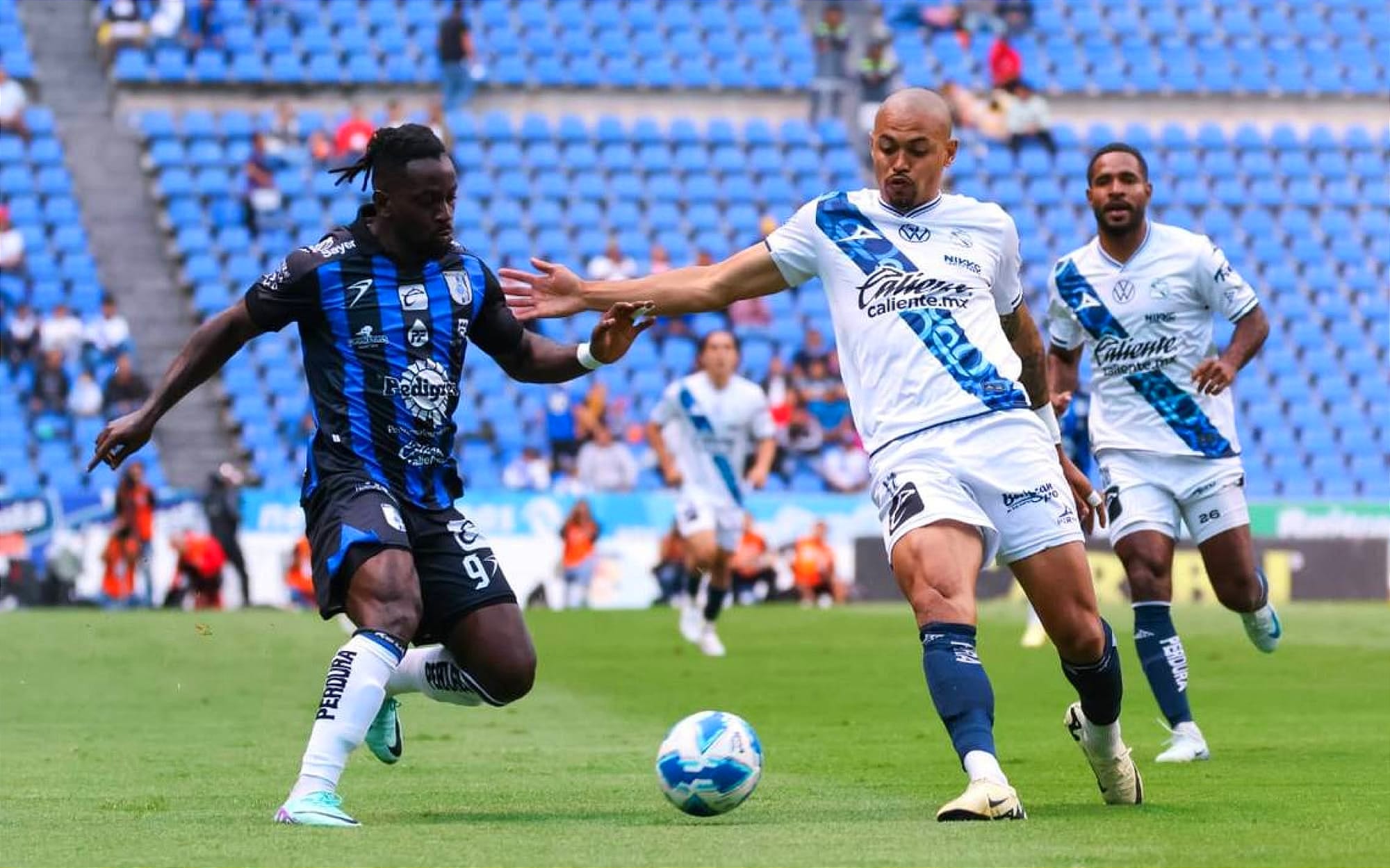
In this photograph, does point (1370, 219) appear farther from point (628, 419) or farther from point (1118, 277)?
point (1118, 277)

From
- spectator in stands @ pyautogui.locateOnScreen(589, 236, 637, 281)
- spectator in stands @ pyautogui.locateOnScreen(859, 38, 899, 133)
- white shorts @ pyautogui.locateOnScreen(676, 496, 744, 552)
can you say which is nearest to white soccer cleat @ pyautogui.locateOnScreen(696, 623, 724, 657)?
white shorts @ pyautogui.locateOnScreen(676, 496, 744, 552)

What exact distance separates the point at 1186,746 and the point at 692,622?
882 centimetres

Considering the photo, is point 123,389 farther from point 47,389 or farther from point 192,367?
point 192,367

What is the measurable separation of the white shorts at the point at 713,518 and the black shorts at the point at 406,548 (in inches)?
421

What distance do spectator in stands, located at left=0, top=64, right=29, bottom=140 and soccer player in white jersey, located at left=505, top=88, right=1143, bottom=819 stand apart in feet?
76.8

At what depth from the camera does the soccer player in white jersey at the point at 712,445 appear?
1903cm

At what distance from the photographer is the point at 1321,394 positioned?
106 feet

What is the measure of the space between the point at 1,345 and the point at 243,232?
157 inches


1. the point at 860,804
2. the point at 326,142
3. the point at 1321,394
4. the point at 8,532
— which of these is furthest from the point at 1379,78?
the point at 860,804

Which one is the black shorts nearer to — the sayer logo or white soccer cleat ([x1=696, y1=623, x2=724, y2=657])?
the sayer logo

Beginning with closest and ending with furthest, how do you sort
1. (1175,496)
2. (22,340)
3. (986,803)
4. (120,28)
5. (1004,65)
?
1. (986,803)
2. (1175,496)
3. (22,340)
4. (120,28)
5. (1004,65)

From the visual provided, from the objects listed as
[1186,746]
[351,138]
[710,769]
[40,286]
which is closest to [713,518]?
[1186,746]

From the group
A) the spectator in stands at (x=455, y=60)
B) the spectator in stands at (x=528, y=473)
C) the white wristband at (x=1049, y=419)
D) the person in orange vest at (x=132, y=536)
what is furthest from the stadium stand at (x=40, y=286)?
the white wristband at (x=1049, y=419)

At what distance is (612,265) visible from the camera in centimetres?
2906
